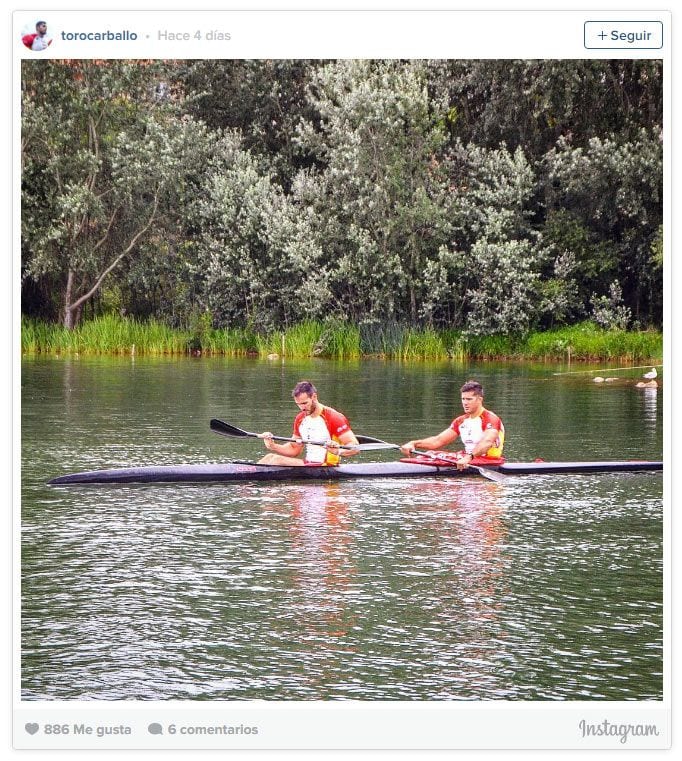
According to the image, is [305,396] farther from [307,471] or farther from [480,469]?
[480,469]

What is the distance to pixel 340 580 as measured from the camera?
11.2 meters

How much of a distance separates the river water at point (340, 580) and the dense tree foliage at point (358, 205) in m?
18.8

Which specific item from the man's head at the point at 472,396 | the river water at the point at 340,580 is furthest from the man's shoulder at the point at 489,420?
the river water at the point at 340,580

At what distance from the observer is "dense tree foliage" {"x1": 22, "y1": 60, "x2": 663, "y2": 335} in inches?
1497

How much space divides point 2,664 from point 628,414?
54.5 feet

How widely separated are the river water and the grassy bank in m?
A: 17.3

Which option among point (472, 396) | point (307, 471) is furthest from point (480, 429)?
point (307, 471)

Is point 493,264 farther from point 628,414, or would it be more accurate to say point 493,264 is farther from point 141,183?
point 628,414

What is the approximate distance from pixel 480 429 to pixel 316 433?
1.95 m

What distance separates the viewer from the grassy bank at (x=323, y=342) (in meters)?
37.4

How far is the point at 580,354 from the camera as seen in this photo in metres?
37.2
